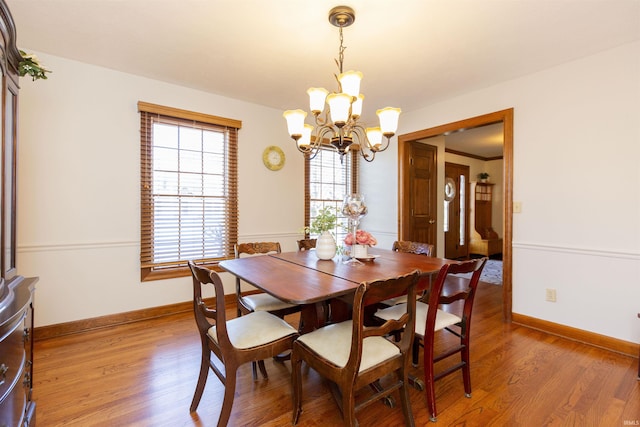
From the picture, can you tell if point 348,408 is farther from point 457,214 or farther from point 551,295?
point 457,214

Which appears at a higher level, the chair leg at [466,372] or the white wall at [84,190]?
the white wall at [84,190]

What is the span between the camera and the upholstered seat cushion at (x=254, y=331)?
1.58m

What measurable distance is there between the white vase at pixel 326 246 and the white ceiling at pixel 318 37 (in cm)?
153

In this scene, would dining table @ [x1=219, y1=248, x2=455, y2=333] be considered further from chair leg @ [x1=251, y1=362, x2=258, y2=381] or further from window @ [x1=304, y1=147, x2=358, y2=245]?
window @ [x1=304, y1=147, x2=358, y2=245]

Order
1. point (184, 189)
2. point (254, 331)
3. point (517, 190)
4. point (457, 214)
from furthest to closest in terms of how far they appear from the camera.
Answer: point (457, 214) → point (184, 189) → point (517, 190) → point (254, 331)

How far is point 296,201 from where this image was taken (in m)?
4.25

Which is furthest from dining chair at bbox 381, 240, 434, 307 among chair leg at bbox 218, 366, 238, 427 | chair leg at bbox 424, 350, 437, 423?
chair leg at bbox 218, 366, 238, 427

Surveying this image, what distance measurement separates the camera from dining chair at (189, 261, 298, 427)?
4.82 ft

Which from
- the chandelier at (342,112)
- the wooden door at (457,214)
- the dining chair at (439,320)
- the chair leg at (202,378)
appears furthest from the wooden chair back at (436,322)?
the wooden door at (457,214)

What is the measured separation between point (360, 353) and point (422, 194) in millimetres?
3709

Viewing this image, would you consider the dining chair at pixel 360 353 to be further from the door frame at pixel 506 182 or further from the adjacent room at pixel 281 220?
the door frame at pixel 506 182

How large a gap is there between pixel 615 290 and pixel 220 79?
13.5 feet

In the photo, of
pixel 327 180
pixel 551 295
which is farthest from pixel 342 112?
pixel 327 180

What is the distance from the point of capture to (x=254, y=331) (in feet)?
5.46
